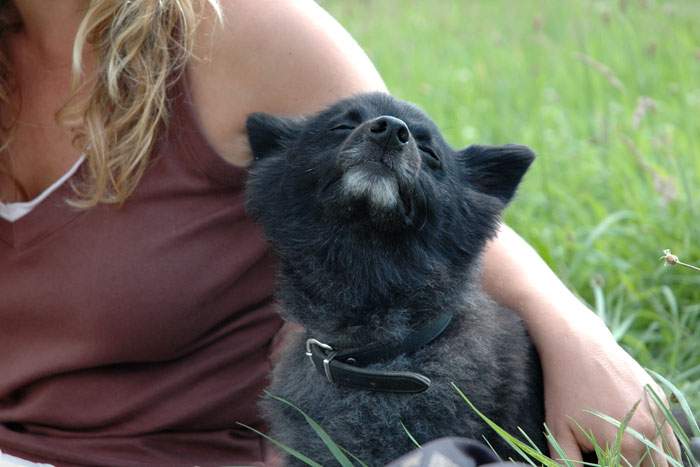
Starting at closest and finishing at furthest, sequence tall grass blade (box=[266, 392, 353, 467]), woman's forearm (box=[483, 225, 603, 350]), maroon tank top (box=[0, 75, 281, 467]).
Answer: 1. tall grass blade (box=[266, 392, 353, 467])
2. woman's forearm (box=[483, 225, 603, 350])
3. maroon tank top (box=[0, 75, 281, 467])

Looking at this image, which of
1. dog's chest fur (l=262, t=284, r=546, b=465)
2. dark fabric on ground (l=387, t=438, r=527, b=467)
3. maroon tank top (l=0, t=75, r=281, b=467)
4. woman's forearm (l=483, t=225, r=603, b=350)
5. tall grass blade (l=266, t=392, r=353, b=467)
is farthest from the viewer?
maroon tank top (l=0, t=75, r=281, b=467)

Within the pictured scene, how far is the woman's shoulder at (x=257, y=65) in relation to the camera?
2123mm

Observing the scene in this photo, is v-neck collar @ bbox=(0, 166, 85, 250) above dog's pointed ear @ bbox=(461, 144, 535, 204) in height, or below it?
below

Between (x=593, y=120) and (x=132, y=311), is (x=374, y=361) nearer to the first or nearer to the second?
(x=132, y=311)

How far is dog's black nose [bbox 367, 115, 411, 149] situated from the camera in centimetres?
188

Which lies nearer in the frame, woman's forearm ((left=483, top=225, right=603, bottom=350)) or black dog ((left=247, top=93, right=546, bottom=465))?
black dog ((left=247, top=93, right=546, bottom=465))

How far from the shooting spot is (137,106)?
2107 mm

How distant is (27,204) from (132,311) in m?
0.34

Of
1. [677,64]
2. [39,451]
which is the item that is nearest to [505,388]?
[39,451]

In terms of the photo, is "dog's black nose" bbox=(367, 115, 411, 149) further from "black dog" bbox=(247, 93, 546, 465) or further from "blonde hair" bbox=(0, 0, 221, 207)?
"blonde hair" bbox=(0, 0, 221, 207)

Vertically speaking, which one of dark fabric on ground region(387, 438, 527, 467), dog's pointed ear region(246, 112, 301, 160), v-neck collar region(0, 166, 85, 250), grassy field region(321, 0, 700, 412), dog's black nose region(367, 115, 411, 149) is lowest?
grassy field region(321, 0, 700, 412)

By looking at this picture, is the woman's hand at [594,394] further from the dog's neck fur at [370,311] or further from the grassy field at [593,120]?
the grassy field at [593,120]

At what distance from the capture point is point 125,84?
2164mm

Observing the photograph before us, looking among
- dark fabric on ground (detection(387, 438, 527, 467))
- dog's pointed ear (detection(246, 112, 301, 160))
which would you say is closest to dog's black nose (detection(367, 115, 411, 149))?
dog's pointed ear (detection(246, 112, 301, 160))
